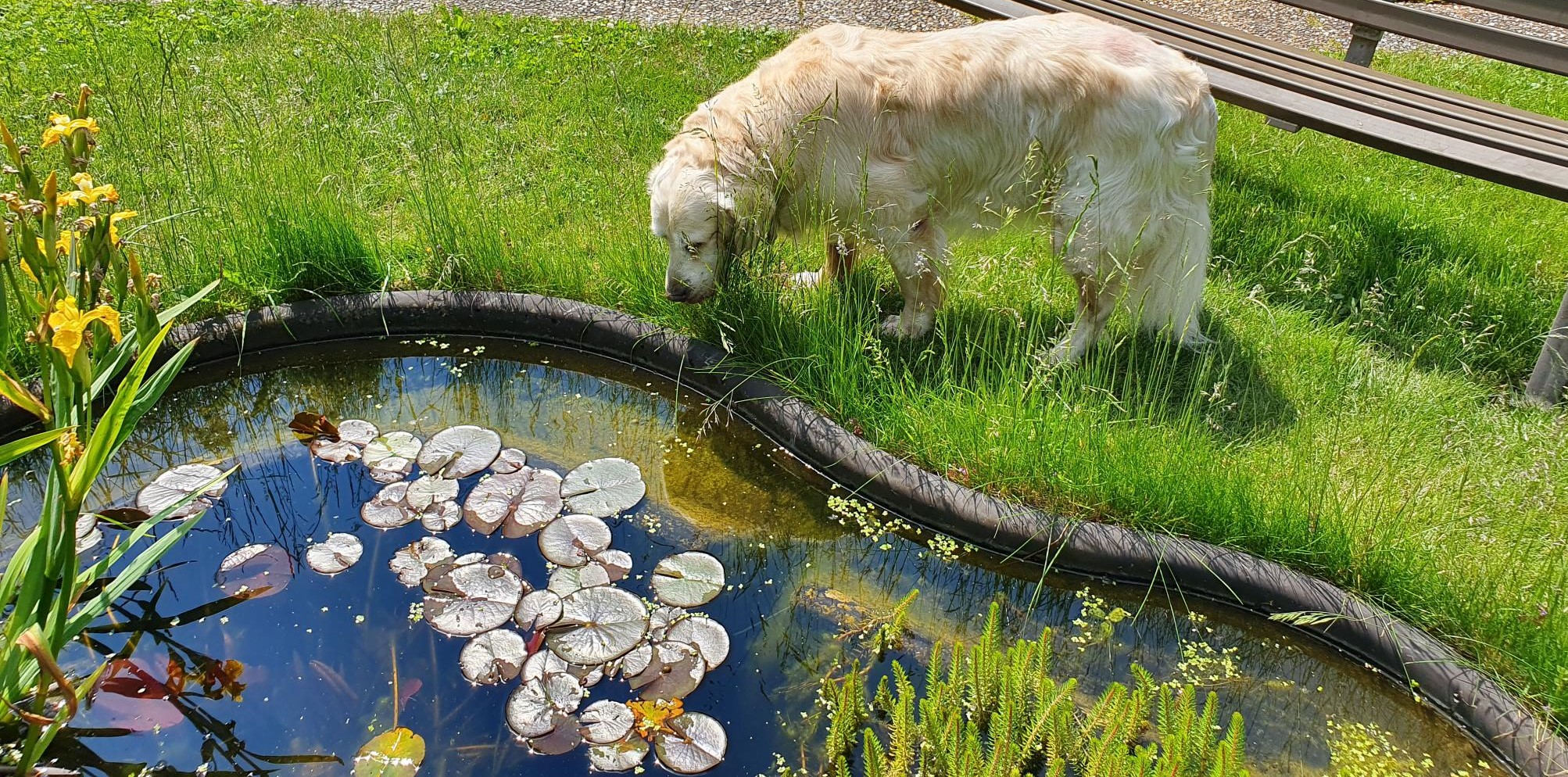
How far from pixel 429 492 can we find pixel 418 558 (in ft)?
1.00

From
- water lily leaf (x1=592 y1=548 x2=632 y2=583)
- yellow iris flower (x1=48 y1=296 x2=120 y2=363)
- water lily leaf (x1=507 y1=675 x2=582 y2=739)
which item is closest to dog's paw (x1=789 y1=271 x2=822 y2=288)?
water lily leaf (x1=592 y1=548 x2=632 y2=583)

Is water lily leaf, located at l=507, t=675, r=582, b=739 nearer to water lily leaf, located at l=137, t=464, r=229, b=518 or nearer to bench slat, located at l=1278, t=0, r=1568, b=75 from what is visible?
water lily leaf, located at l=137, t=464, r=229, b=518

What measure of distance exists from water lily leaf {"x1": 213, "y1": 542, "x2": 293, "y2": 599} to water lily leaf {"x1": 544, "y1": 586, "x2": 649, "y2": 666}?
79 cm

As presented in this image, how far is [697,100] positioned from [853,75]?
225cm

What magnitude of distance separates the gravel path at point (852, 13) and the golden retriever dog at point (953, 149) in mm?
3610

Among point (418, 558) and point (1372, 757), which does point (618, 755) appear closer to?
point (418, 558)

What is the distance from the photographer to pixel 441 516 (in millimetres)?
3141

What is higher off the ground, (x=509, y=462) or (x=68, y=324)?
(x=68, y=324)

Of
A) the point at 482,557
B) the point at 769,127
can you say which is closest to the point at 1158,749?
the point at 482,557

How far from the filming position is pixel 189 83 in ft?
17.9

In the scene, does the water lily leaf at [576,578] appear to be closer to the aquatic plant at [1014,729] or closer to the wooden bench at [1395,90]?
the aquatic plant at [1014,729]

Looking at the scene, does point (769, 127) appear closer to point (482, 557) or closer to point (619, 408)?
point (619, 408)

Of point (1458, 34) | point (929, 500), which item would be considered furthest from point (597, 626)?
point (1458, 34)

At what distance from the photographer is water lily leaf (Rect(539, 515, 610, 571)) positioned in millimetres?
3016
